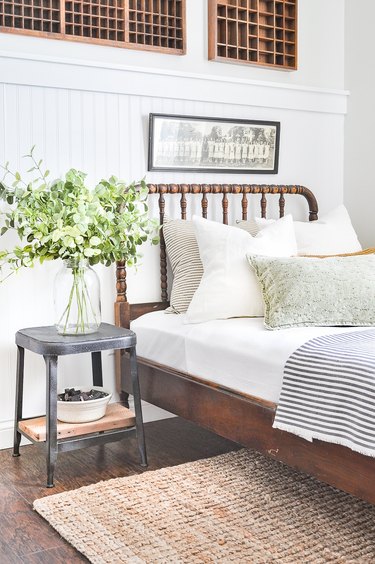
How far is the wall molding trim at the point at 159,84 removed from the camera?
2983 mm

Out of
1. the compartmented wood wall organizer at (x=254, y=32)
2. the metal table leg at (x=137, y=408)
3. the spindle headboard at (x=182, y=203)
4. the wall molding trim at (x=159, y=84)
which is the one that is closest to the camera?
the metal table leg at (x=137, y=408)

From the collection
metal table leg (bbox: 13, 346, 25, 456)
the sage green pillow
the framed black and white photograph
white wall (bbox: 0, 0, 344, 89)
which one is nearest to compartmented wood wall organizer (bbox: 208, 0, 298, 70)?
white wall (bbox: 0, 0, 344, 89)

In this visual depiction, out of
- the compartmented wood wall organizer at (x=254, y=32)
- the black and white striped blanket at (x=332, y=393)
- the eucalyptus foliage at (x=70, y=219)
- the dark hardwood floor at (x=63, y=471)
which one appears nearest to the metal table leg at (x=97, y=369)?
the dark hardwood floor at (x=63, y=471)

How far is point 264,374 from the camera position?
238 cm

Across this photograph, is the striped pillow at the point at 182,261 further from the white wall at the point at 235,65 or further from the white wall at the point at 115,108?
the white wall at the point at 235,65

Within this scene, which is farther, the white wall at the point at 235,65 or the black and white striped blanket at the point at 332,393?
the white wall at the point at 235,65

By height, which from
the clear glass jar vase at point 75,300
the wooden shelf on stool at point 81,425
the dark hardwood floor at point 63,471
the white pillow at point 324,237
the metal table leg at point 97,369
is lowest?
the dark hardwood floor at point 63,471

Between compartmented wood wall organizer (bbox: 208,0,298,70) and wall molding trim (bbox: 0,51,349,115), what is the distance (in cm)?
13

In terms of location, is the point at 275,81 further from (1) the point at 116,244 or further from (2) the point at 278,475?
(2) the point at 278,475

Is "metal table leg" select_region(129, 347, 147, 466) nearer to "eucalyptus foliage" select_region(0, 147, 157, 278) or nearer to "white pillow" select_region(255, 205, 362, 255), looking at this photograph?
"eucalyptus foliage" select_region(0, 147, 157, 278)

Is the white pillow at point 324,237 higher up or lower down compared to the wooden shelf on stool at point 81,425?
higher up

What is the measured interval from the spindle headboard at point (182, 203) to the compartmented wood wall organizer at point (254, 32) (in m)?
0.63

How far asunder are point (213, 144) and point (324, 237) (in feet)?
2.33

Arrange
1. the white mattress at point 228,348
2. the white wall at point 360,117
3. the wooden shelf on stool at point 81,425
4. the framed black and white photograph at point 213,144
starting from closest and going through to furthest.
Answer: the white mattress at point 228,348, the wooden shelf on stool at point 81,425, the framed black and white photograph at point 213,144, the white wall at point 360,117
